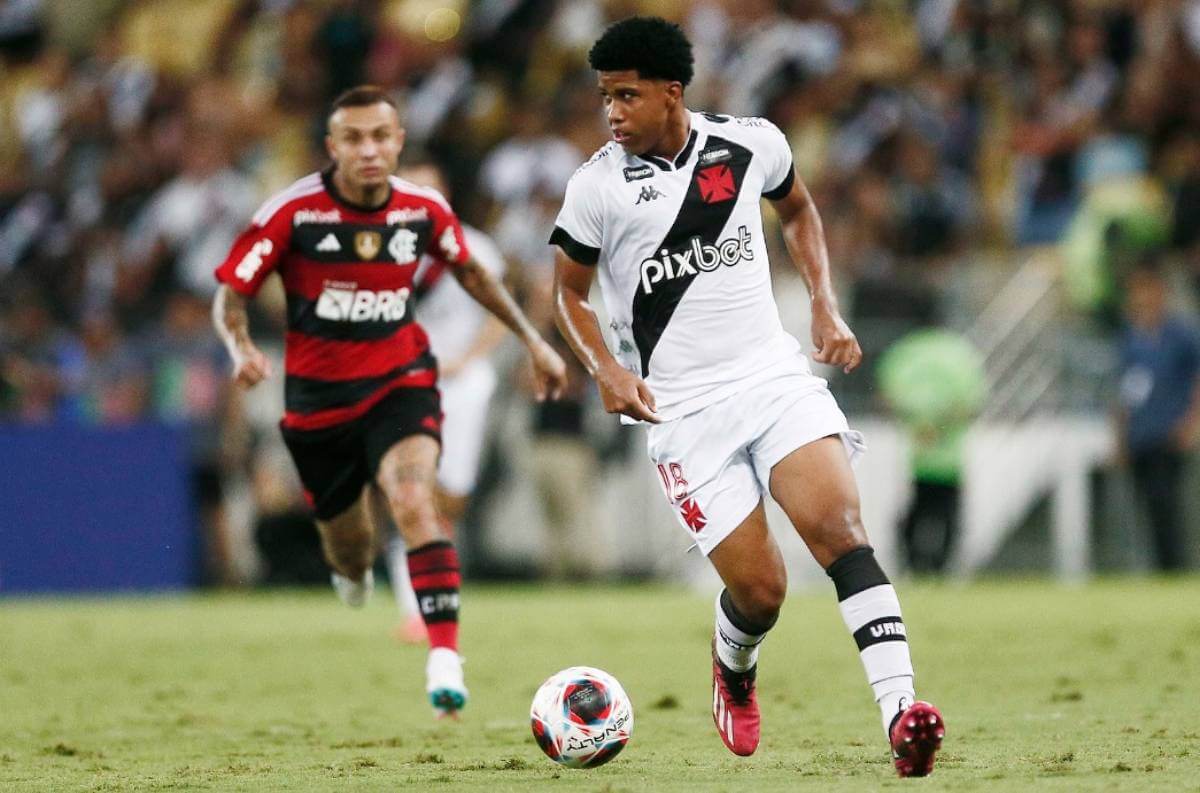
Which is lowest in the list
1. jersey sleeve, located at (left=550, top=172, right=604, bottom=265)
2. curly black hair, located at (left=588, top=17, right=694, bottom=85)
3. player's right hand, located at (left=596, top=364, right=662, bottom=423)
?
player's right hand, located at (left=596, top=364, right=662, bottom=423)

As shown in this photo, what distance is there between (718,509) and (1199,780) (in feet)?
6.25

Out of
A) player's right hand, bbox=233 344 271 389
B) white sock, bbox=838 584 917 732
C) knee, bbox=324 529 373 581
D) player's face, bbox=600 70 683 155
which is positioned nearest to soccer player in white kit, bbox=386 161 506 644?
knee, bbox=324 529 373 581

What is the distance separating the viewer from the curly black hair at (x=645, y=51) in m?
7.07

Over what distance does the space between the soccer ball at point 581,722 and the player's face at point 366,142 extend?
324 cm

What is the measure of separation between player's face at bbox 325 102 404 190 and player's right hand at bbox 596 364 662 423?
2821mm

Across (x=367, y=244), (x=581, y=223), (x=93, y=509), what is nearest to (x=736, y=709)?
A: (x=581, y=223)

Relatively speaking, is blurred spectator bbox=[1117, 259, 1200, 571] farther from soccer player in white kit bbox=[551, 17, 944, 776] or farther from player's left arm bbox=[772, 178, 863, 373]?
soccer player in white kit bbox=[551, 17, 944, 776]

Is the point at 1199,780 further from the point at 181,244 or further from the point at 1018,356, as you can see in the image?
the point at 181,244

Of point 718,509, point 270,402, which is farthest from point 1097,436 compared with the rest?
point 718,509

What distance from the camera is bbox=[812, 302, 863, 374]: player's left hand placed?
23.6 feet

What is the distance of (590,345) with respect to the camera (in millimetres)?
7203

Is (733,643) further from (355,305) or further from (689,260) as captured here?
(355,305)

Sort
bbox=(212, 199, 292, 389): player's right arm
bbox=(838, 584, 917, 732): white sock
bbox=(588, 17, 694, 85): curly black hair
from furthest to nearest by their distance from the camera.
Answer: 1. bbox=(212, 199, 292, 389): player's right arm
2. bbox=(588, 17, 694, 85): curly black hair
3. bbox=(838, 584, 917, 732): white sock

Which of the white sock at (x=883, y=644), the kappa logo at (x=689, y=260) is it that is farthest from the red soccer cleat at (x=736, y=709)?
Answer: the kappa logo at (x=689, y=260)
